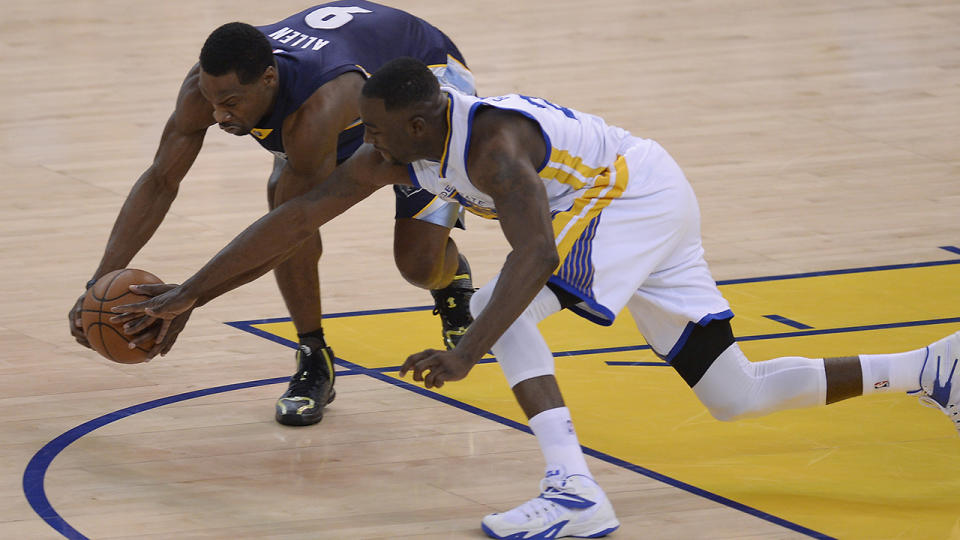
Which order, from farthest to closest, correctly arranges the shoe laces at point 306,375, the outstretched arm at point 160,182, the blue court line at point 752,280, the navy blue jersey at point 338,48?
the blue court line at point 752,280
the shoe laces at point 306,375
the outstretched arm at point 160,182
the navy blue jersey at point 338,48

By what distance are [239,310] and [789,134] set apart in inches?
162

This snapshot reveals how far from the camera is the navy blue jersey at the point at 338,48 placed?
16.2 feet

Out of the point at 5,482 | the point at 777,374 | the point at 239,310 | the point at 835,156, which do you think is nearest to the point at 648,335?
the point at 777,374

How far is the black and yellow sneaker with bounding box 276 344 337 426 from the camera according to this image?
519cm


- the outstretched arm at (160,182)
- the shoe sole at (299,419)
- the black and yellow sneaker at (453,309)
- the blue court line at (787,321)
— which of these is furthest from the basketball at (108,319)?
the blue court line at (787,321)

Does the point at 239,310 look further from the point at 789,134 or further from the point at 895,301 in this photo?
the point at 789,134

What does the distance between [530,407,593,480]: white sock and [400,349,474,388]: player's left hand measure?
0.35 m

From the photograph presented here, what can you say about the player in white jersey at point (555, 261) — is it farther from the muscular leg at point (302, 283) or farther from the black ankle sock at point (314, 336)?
the black ankle sock at point (314, 336)

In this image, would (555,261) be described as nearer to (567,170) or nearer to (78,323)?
(567,170)

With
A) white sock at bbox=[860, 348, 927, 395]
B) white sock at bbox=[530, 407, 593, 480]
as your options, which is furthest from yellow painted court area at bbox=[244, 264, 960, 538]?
white sock at bbox=[530, 407, 593, 480]

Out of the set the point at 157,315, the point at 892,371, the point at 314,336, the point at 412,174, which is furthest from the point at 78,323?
the point at 892,371

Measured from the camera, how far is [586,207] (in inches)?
172

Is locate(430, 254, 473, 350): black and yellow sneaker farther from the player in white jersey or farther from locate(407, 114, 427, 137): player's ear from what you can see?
locate(407, 114, 427, 137): player's ear

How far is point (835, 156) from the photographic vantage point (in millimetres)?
8891
